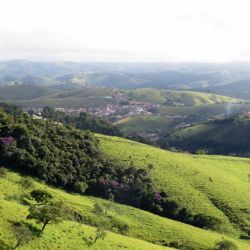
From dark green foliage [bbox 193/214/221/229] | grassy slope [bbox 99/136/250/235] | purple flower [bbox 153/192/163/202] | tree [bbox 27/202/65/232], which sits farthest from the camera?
grassy slope [bbox 99/136/250/235]

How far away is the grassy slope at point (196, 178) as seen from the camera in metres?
105

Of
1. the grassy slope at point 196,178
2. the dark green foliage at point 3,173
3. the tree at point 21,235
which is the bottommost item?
the grassy slope at point 196,178

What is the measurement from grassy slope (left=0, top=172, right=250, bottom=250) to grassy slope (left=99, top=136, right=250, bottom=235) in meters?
12.5

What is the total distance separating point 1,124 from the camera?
104 meters

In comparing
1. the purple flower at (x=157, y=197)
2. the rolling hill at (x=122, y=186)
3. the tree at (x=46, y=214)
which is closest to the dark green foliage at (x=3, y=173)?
the rolling hill at (x=122, y=186)

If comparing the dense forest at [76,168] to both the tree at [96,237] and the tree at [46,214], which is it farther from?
the tree at [46,214]

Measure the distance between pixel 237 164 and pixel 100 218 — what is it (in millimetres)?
82159

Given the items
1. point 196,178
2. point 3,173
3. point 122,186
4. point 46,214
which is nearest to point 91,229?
point 46,214

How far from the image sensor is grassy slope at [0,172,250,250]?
59.0 metres

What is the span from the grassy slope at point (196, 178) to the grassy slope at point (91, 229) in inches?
493

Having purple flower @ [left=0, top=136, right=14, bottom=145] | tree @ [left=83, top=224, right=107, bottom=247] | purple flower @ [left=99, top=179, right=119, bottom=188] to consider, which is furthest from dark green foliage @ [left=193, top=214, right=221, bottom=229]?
purple flower @ [left=0, top=136, right=14, bottom=145]

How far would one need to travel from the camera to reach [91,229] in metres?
69.0

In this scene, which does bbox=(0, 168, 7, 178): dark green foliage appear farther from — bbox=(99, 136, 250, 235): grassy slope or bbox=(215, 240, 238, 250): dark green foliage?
bbox=(215, 240, 238, 250): dark green foliage

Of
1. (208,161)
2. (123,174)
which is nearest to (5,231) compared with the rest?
(123,174)
